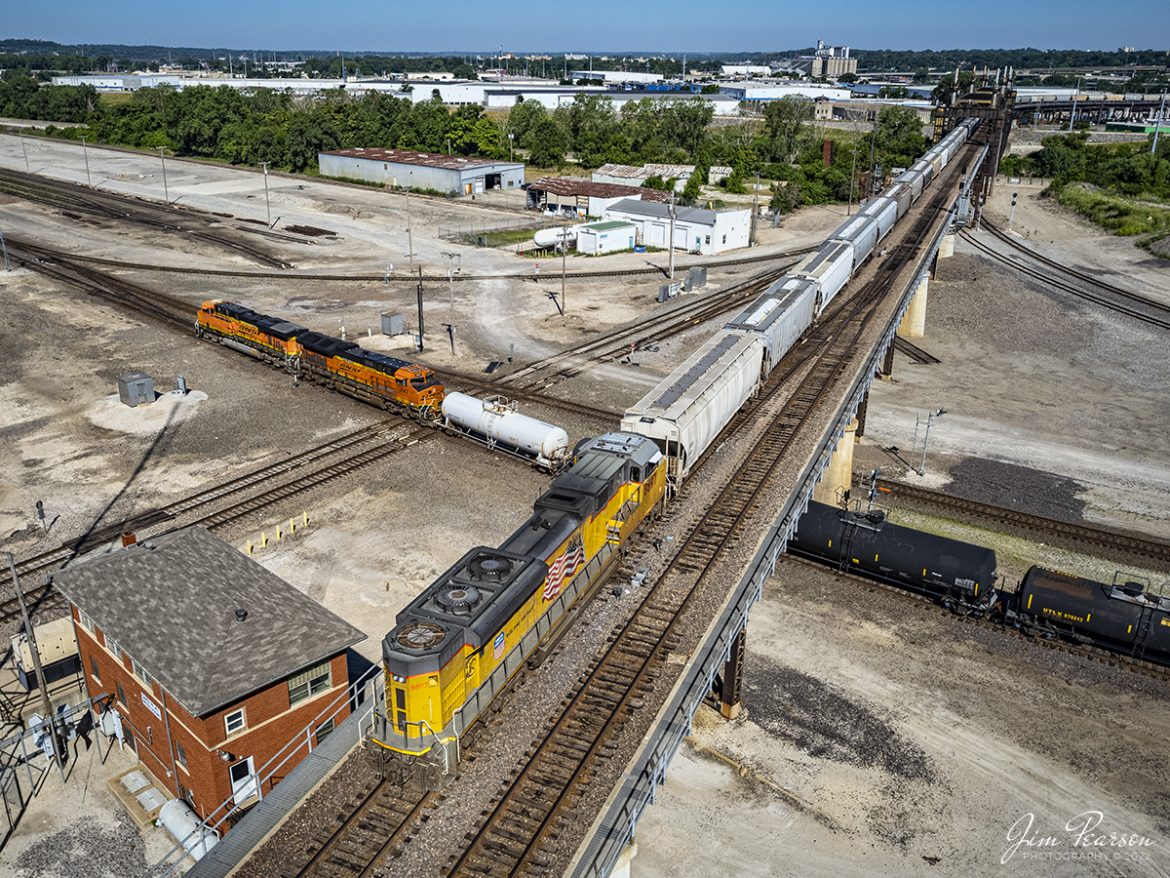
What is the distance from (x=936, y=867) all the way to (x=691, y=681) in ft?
30.5

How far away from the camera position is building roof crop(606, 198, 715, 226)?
308ft

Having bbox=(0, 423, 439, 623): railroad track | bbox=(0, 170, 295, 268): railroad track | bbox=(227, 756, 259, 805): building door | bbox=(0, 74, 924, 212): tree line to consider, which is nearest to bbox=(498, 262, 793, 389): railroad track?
bbox=(0, 423, 439, 623): railroad track

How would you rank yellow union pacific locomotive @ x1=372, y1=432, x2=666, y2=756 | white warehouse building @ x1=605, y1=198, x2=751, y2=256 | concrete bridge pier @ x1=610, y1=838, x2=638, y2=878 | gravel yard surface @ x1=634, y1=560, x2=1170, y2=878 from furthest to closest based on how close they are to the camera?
white warehouse building @ x1=605, y1=198, x2=751, y2=256 → gravel yard surface @ x1=634, y1=560, x2=1170, y2=878 → concrete bridge pier @ x1=610, y1=838, x2=638, y2=878 → yellow union pacific locomotive @ x1=372, y1=432, x2=666, y2=756

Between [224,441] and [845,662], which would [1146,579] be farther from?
[224,441]

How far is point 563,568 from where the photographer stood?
24.3m

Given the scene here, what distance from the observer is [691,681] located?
21.7 metres

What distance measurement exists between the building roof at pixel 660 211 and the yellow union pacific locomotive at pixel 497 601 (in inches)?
2726

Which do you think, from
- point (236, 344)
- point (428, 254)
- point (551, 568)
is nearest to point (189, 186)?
point (428, 254)

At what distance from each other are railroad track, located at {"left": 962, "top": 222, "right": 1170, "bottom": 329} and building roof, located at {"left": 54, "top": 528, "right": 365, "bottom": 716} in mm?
77940

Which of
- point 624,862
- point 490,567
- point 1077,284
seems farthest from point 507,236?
point 624,862

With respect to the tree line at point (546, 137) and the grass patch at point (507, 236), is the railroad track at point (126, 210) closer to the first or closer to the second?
the grass patch at point (507, 236)

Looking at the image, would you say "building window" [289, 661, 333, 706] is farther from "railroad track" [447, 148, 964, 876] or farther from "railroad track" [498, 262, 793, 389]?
"railroad track" [498, 262, 793, 389]

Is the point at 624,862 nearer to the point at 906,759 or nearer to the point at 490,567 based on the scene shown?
the point at 490,567

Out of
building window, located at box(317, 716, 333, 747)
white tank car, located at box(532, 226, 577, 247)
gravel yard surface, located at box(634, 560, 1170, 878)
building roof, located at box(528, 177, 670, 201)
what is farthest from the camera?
building roof, located at box(528, 177, 670, 201)
